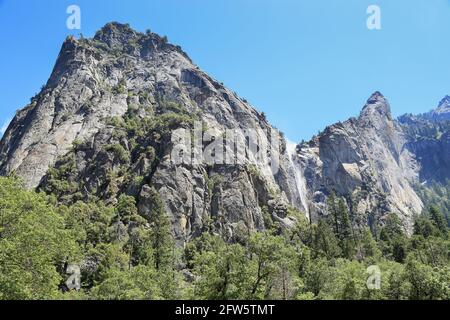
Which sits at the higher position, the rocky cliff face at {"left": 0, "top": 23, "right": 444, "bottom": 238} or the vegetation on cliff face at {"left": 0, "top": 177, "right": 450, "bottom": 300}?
the rocky cliff face at {"left": 0, "top": 23, "right": 444, "bottom": 238}

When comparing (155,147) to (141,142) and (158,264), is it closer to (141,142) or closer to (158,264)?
(141,142)

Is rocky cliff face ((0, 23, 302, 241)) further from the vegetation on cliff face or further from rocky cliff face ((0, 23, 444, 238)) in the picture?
the vegetation on cliff face

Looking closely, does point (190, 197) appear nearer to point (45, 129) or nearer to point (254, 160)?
point (254, 160)

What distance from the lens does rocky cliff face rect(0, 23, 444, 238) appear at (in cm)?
11169

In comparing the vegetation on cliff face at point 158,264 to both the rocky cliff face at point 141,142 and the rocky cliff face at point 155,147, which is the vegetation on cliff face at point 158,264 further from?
the rocky cliff face at point 141,142

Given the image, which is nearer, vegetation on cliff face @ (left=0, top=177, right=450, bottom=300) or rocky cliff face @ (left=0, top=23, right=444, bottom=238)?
vegetation on cliff face @ (left=0, top=177, right=450, bottom=300)

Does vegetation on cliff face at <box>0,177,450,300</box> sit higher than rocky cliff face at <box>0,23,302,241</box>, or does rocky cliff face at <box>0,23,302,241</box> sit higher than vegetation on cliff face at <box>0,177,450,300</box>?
rocky cliff face at <box>0,23,302,241</box>

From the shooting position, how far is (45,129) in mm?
150500

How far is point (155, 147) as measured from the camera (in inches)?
4943

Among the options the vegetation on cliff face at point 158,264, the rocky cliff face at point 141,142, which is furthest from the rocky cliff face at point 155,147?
the vegetation on cliff face at point 158,264

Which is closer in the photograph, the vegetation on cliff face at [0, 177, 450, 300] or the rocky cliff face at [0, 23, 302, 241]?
the vegetation on cliff face at [0, 177, 450, 300]

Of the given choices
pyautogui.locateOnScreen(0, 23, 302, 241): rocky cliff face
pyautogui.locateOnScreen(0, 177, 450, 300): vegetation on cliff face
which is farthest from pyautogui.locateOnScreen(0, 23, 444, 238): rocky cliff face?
pyautogui.locateOnScreen(0, 177, 450, 300): vegetation on cliff face

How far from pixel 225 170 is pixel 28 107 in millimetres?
101051
